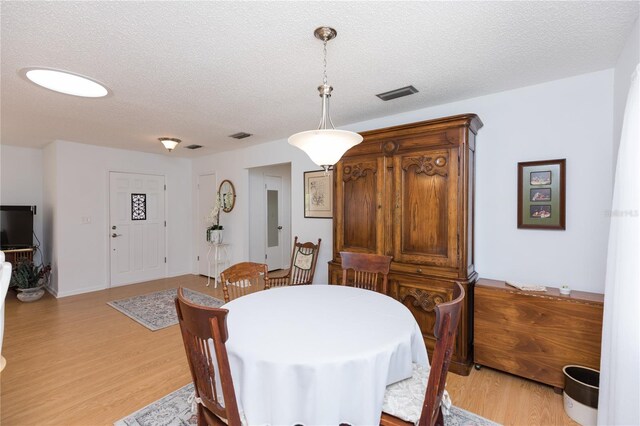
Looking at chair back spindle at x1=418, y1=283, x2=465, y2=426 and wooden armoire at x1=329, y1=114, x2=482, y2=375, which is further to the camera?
wooden armoire at x1=329, y1=114, x2=482, y2=375

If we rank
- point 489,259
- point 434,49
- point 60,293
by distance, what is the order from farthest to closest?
point 60,293 → point 489,259 → point 434,49

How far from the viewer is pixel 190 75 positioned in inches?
92.7

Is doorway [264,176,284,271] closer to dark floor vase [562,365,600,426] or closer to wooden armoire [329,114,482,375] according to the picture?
wooden armoire [329,114,482,375]

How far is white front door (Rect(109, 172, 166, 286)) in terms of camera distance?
5336mm

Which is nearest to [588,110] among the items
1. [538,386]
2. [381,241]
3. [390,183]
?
[390,183]

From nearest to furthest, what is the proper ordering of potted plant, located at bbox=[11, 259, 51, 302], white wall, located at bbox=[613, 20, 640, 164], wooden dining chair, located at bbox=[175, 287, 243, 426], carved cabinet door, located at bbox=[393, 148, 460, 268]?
wooden dining chair, located at bbox=[175, 287, 243, 426]
white wall, located at bbox=[613, 20, 640, 164]
carved cabinet door, located at bbox=[393, 148, 460, 268]
potted plant, located at bbox=[11, 259, 51, 302]

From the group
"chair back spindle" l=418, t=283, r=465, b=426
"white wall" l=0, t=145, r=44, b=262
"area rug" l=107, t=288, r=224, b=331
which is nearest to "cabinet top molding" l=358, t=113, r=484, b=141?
"chair back spindle" l=418, t=283, r=465, b=426

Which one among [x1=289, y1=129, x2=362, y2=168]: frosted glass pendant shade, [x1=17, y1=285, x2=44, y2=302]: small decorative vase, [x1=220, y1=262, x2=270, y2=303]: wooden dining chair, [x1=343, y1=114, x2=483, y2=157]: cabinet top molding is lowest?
[x1=17, y1=285, x2=44, y2=302]: small decorative vase

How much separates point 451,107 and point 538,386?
2.51 metres

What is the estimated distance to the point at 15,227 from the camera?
181 inches

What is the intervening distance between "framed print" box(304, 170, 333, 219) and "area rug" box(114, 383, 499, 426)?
2.59 metres

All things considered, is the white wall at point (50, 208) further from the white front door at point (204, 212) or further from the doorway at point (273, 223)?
the doorway at point (273, 223)

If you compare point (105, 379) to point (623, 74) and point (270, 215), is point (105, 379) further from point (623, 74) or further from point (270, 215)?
point (623, 74)

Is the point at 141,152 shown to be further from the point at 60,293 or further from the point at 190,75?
the point at 190,75
